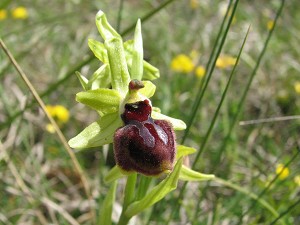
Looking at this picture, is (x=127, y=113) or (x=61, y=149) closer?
(x=127, y=113)

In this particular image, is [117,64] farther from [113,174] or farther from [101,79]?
[113,174]

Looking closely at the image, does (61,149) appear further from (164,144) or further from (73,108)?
(164,144)

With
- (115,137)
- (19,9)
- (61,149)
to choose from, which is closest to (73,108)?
(61,149)

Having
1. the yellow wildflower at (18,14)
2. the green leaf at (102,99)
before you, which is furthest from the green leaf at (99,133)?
the yellow wildflower at (18,14)

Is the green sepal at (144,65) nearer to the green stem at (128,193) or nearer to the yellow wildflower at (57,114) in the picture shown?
the green stem at (128,193)

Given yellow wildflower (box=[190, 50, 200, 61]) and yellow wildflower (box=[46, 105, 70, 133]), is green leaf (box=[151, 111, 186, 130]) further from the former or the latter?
yellow wildflower (box=[190, 50, 200, 61])

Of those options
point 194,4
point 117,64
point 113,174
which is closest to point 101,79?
point 117,64
